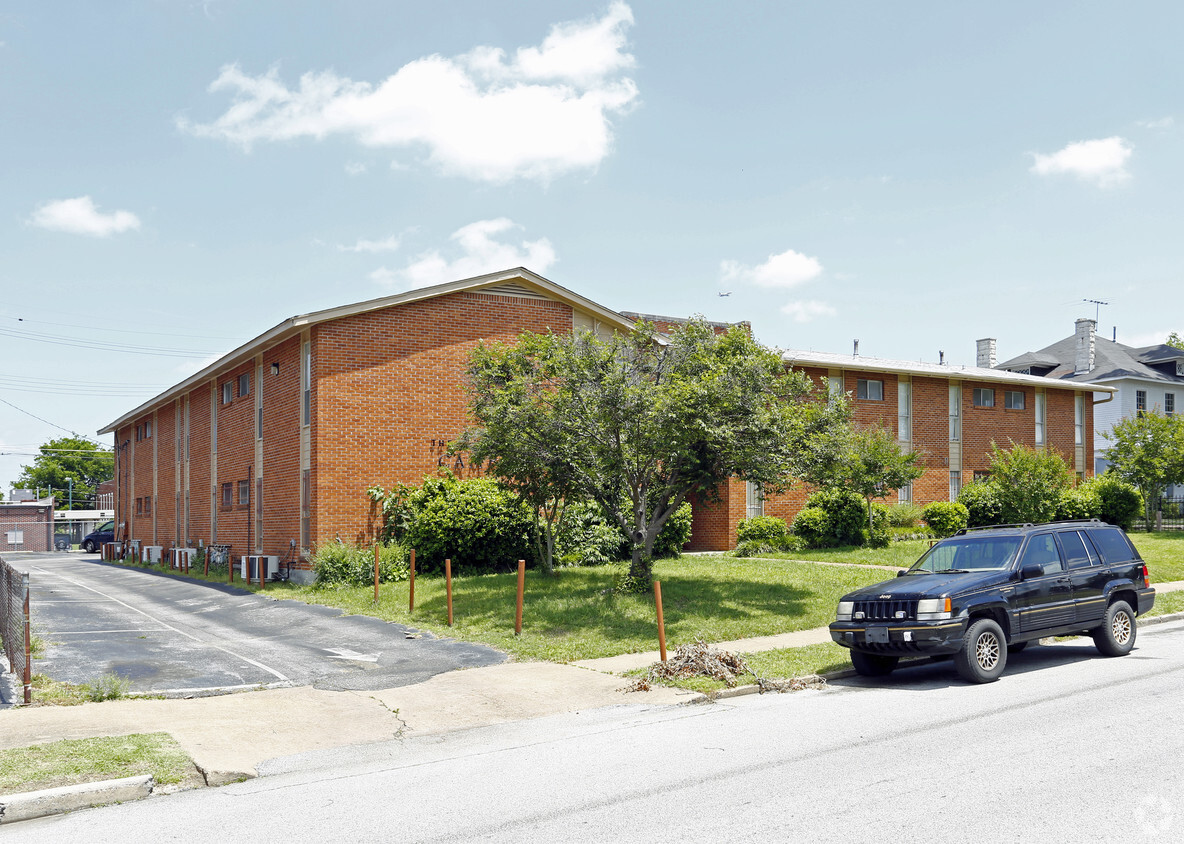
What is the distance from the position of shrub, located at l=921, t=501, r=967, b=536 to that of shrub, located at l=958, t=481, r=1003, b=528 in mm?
434

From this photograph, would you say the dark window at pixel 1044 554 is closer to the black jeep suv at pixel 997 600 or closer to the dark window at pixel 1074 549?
the black jeep suv at pixel 997 600

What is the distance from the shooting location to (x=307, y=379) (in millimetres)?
24141

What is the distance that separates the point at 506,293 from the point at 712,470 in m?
10.9

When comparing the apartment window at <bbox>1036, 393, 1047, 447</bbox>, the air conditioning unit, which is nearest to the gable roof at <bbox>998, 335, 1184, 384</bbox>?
the apartment window at <bbox>1036, 393, 1047, 447</bbox>

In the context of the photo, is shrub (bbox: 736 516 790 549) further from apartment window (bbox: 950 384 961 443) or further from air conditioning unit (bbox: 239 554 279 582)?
air conditioning unit (bbox: 239 554 279 582)

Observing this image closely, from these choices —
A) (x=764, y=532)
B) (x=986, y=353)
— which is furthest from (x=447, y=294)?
(x=986, y=353)

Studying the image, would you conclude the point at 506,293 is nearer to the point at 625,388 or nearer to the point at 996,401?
the point at 625,388

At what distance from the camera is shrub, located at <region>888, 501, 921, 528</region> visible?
31.9m

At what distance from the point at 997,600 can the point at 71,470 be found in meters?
123

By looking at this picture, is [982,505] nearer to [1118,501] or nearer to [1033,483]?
[1033,483]

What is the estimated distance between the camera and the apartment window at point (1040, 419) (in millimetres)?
39000

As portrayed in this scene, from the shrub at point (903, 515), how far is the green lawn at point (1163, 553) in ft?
21.6

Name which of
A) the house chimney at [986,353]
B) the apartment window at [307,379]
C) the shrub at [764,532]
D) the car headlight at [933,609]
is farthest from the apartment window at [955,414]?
the car headlight at [933,609]

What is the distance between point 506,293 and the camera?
26.0 m
